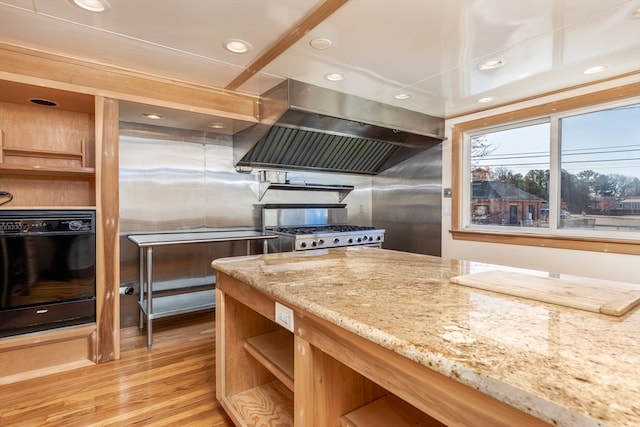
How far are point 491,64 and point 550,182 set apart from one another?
136 cm

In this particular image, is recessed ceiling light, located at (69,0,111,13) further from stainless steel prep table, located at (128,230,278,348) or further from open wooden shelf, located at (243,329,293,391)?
open wooden shelf, located at (243,329,293,391)

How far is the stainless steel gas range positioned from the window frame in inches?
39.5

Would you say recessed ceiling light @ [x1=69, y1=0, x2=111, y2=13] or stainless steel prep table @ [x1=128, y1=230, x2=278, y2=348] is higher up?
recessed ceiling light @ [x1=69, y1=0, x2=111, y2=13]

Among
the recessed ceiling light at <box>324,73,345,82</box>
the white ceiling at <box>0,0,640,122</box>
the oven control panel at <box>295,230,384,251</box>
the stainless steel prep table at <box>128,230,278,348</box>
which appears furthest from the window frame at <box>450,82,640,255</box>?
the stainless steel prep table at <box>128,230,278,348</box>

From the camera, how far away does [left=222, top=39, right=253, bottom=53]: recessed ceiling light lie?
2.12 m

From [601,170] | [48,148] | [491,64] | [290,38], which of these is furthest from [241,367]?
[601,170]

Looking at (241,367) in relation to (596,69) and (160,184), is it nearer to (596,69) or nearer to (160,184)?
(160,184)

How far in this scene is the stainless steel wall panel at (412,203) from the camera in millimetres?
3992

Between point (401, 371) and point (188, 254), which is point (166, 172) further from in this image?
point (401, 371)

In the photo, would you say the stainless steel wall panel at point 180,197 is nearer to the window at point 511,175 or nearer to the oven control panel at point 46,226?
the oven control panel at point 46,226

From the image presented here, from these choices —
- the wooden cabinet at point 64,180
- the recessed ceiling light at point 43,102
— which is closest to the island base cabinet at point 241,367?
the wooden cabinet at point 64,180

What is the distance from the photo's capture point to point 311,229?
12.8ft

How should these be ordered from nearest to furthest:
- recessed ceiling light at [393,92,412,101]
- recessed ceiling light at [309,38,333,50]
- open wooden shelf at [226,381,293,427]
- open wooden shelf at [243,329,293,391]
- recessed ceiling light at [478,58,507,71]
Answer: open wooden shelf at [243,329,293,391], open wooden shelf at [226,381,293,427], recessed ceiling light at [309,38,333,50], recessed ceiling light at [478,58,507,71], recessed ceiling light at [393,92,412,101]

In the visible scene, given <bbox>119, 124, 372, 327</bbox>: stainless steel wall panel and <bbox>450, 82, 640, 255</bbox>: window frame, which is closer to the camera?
<bbox>450, 82, 640, 255</bbox>: window frame
